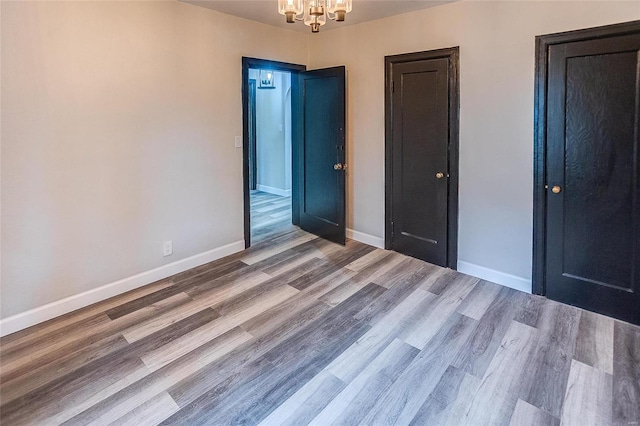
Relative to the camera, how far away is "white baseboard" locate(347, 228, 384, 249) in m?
4.38

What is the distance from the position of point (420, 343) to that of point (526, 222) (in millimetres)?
1502

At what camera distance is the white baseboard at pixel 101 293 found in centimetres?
272

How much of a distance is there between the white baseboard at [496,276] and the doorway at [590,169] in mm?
170

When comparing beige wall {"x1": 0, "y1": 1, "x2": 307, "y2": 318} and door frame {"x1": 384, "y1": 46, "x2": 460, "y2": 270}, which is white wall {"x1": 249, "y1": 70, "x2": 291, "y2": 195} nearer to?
beige wall {"x1": 0, "y1": 1, "x2": 307, "y2": 318}

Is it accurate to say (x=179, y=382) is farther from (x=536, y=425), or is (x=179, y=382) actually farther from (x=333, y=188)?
(x=333, y=188)

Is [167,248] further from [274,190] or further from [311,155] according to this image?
[274,190]

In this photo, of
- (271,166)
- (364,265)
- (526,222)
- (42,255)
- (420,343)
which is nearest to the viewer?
(420,343)

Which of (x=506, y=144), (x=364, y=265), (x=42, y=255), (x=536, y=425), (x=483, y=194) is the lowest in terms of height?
(x=536, y=425)

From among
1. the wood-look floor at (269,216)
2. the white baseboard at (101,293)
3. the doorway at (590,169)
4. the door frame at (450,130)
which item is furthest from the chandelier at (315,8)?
the wood-look floor at (269,216)

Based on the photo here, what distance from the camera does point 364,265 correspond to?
386cm

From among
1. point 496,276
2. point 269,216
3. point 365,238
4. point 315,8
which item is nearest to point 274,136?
point 269,216

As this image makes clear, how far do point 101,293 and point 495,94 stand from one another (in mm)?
3756

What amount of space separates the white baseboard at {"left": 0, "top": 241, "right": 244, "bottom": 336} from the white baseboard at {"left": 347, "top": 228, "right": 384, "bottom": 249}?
1472mm

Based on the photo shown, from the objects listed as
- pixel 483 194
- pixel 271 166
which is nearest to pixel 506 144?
pixel 483 194
